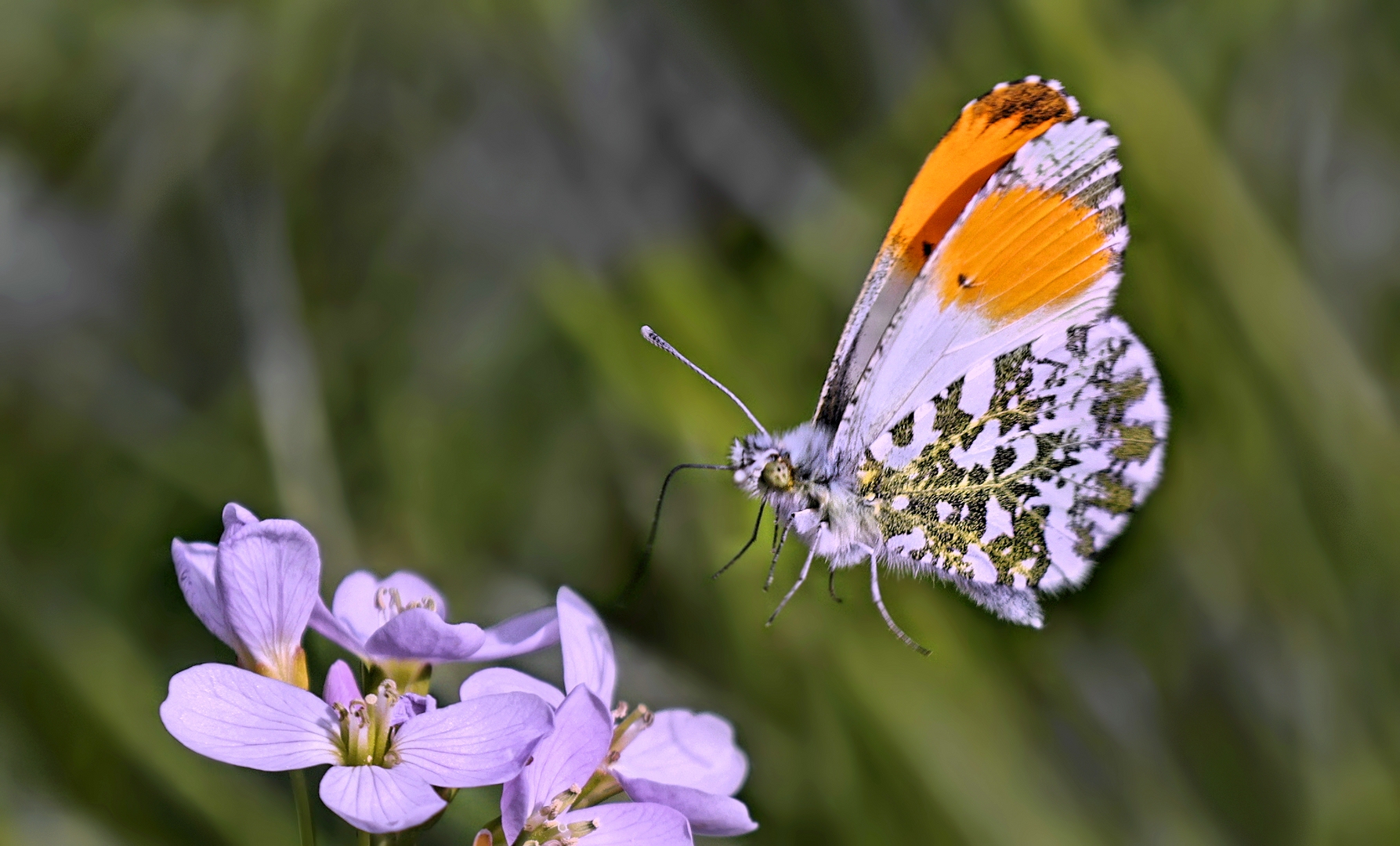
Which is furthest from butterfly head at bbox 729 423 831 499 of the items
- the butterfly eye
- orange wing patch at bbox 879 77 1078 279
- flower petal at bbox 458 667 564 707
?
flower petal at bbox 458 667 564 707

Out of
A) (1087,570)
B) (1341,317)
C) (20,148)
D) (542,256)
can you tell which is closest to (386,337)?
(542,256)

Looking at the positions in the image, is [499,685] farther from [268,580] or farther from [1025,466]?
[1025,466]

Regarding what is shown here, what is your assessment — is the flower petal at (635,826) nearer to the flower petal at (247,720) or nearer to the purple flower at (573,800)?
the purple flower at (573,800)

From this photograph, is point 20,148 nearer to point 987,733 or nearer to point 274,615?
point 274,615

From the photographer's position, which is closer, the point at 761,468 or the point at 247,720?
the point at 247,720

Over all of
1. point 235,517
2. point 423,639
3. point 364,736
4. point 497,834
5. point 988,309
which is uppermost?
point 988,309

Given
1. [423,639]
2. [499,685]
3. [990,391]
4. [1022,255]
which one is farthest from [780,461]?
[423,639]
